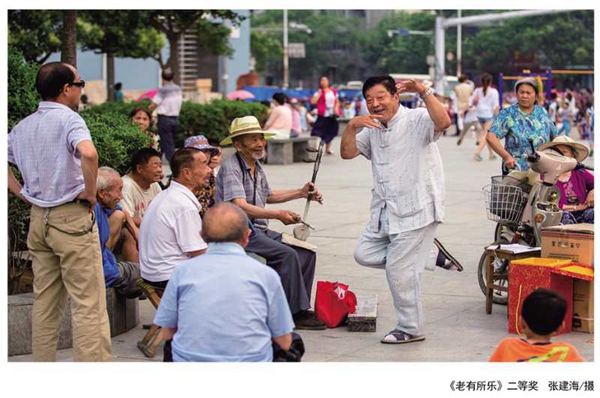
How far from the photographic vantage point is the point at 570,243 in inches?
290

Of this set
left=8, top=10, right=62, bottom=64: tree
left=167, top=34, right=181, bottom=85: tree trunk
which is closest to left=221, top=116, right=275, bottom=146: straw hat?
left=8, top=10, right=62, bottom=64: tree

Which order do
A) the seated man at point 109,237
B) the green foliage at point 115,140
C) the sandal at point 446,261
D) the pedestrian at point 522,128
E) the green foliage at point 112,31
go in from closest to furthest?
the seated man at point 109,237 → the green foliage at point 115,140 → the pedestrian at point 522,128 → the sandal at point 446,261 → the green foliage at point 112,31

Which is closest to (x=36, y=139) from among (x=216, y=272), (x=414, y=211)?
(x=216, y=272)

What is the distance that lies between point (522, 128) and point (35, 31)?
61.2ft

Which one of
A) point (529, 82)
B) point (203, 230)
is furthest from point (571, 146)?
point (203, 230)

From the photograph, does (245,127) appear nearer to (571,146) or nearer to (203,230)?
Result: (571,146)

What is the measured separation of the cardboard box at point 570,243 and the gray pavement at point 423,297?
19.8 inches

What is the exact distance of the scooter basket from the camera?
8164 millimetres

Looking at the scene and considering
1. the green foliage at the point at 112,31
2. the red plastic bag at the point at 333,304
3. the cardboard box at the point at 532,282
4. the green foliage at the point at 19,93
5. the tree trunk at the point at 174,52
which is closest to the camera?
the cardboard box at the point at 532,282

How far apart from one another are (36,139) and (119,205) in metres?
2.09

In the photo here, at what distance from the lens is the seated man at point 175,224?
20.9 ft

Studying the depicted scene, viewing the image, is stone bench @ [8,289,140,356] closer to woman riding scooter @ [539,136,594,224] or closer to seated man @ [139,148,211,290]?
seated man @ [139,148,211,290]

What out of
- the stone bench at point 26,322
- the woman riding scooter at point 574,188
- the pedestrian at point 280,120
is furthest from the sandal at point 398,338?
the pedestrian at point 280,120

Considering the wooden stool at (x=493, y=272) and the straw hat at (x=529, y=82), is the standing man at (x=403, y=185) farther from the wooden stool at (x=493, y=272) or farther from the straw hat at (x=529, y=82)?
the straw hat at (x=529, y=82)
